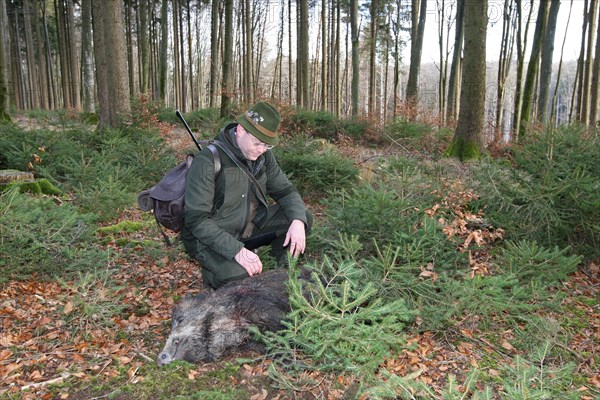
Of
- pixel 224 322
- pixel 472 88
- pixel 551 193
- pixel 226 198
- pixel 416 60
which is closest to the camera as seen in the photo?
pixel 224 322

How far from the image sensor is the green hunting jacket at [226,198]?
3576 mm

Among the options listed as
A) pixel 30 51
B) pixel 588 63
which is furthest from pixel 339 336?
pixel 30 51

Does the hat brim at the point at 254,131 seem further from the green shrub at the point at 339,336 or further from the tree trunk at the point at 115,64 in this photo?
the tree trunk at the point at 115,64

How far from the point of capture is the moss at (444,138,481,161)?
9.08 m

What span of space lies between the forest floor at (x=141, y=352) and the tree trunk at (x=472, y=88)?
15.7 ft

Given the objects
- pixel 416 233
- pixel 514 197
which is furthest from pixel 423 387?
pixel 514 197

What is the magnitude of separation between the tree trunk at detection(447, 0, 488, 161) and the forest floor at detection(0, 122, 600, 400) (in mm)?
4779

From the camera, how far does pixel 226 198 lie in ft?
12.6

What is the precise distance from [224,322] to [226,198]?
1051 mm

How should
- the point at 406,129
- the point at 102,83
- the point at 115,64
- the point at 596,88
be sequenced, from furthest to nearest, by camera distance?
the point at 596,88 → the point at 406,129 → the point at 102,83 → the point at 115,64

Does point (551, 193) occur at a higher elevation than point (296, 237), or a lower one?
higher

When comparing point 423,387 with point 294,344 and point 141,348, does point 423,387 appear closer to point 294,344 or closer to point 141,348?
point 294,344

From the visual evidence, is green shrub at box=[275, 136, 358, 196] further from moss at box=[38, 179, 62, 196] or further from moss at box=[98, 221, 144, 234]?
moss at box=[38, 179, 62, 196]

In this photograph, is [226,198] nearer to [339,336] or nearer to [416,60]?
[339,336]
